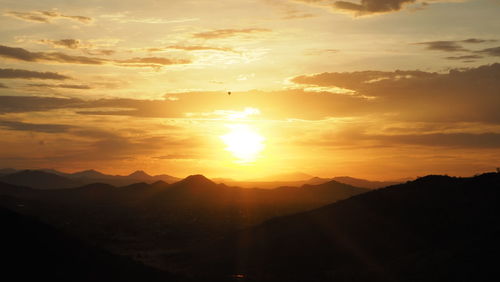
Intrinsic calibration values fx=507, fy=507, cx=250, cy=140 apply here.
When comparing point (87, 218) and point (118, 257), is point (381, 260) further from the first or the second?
point (87, 218)

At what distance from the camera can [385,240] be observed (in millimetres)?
54438

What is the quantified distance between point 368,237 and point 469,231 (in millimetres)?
10296

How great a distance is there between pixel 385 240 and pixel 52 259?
111ft

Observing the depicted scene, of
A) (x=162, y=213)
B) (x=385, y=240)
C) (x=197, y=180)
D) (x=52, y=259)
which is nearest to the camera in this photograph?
(x=52, y=259)

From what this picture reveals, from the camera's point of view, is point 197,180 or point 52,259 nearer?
point 52,259

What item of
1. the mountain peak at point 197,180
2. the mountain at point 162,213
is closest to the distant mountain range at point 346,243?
the mountain at point 162,213

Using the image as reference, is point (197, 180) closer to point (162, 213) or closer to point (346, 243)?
point (162, 213)

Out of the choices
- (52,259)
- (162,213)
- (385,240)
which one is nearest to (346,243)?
(385,240)

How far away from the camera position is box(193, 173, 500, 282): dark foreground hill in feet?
139

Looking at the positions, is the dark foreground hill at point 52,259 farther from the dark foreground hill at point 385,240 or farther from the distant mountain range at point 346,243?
the dark foreground hill at point 385,240

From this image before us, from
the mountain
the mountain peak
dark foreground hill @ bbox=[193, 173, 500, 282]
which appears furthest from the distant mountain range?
the mountain peak

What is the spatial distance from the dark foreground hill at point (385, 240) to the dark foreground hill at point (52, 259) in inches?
435

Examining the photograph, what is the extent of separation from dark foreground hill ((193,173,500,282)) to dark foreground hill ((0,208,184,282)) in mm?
11039

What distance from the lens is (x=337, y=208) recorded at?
66562 millimetres
